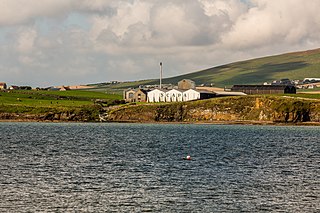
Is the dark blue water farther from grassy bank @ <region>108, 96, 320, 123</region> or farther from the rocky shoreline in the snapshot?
grassy bank @ <region>108, 96, 320, 123</region>

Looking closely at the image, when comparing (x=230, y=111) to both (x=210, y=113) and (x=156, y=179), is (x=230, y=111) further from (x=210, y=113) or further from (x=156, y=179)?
(x=156, y=179)

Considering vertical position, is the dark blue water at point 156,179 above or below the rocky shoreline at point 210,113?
below

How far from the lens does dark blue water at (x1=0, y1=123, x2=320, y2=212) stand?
4381 centimetres

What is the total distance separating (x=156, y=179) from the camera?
182 feet

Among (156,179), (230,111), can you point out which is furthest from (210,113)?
(156,179)

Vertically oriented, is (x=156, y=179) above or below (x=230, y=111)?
below

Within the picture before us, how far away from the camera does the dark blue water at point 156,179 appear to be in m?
43.8

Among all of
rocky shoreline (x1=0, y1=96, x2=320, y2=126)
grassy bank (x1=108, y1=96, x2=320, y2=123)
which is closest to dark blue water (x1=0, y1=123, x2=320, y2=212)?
rocky shoreline (x1=0, y1=96, x2=320, y2=126)

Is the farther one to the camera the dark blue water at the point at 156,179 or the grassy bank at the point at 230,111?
the grassy bank at the point at 230,111

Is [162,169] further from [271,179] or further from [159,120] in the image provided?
[159,120]

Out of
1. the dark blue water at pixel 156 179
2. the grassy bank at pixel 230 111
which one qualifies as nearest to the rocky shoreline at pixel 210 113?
the grassy bank at pixel 230 111

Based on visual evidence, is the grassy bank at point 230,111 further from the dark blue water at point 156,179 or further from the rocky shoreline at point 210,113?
the dark blue water at point 156,179

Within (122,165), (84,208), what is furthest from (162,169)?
(84,208)

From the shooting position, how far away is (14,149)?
85.4 m
